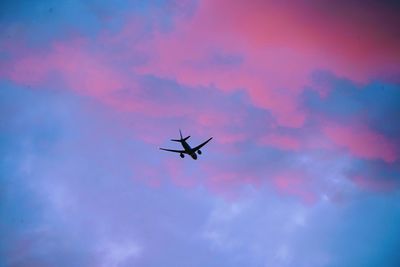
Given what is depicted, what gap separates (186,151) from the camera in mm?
85000
